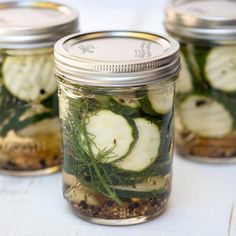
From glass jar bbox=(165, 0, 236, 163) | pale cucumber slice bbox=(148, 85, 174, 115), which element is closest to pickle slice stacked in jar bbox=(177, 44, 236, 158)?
glass jar bbox=(165, 0, 236, 163)

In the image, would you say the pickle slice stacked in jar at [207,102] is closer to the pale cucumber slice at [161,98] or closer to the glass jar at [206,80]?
the glass jar at [206,80]

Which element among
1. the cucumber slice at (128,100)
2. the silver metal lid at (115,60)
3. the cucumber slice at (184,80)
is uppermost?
the silver metal lid at (115,60)

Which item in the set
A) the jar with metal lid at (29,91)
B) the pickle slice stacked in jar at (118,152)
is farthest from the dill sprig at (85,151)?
the jar with metal lid at (29,91)

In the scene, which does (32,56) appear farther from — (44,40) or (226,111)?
(226,111)

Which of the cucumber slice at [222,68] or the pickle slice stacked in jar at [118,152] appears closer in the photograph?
the pickle slice stacked in jar at [118,152]

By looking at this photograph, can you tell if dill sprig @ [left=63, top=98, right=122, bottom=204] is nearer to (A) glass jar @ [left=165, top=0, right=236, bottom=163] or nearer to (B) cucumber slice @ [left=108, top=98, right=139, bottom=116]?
(B) cucumber slice @ [left=108, top=98, right=139, bottom=116]

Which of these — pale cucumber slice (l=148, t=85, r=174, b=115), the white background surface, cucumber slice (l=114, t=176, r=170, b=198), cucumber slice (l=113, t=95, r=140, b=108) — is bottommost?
the white background surface
